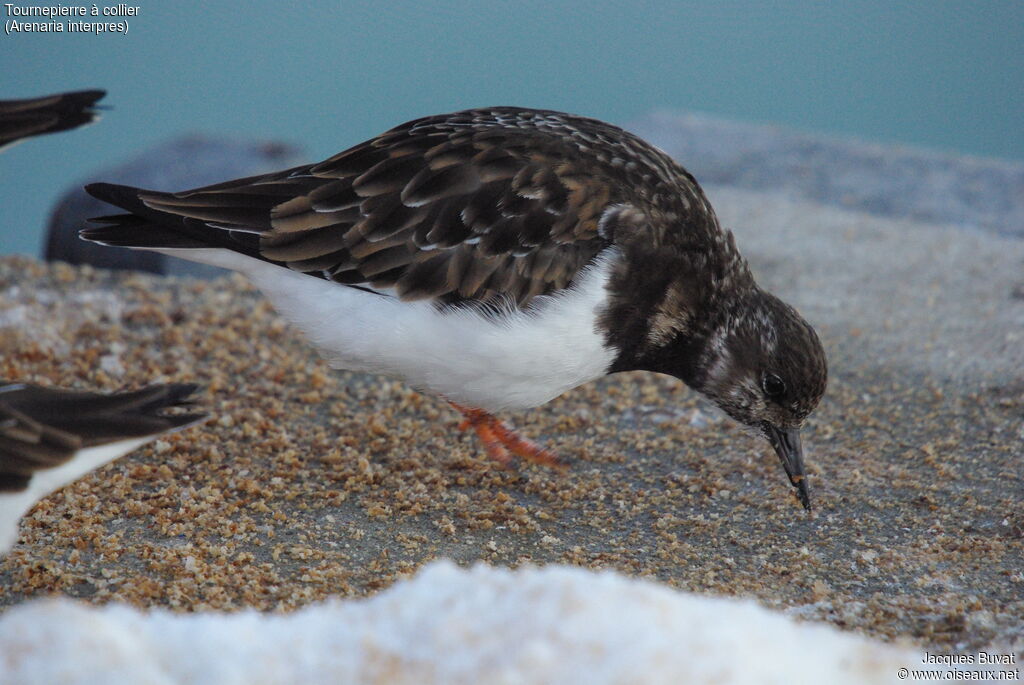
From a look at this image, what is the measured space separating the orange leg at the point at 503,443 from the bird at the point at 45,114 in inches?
79.4

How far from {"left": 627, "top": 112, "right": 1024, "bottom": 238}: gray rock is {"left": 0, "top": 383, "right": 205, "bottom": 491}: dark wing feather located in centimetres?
570

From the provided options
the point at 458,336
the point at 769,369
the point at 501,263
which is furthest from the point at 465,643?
the point at 769,369

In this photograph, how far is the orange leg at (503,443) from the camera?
4.02m

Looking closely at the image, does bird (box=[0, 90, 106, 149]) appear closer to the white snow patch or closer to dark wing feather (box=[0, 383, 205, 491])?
dark wing feather (box=[0, 383, 205, 491])

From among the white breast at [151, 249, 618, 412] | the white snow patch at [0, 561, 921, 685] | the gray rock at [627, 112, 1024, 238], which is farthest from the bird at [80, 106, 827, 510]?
the gray rock at [627, 112, 1024, 238]

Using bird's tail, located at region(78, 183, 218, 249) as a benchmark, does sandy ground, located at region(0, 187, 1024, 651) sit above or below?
below

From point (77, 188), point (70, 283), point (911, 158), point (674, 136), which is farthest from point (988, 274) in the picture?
point (77, 188)

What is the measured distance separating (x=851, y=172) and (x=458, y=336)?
5364 mm

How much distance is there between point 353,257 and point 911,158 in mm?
5924

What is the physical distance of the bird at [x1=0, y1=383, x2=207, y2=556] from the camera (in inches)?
104

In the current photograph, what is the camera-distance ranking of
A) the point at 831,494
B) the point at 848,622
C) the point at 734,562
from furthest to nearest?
the point at 831,494, the point at 734,562, the point at 848,622

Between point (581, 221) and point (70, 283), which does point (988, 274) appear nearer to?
point (581, 221)

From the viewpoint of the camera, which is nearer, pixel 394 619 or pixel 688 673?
pixel 688 673

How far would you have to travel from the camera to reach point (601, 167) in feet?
12.1
